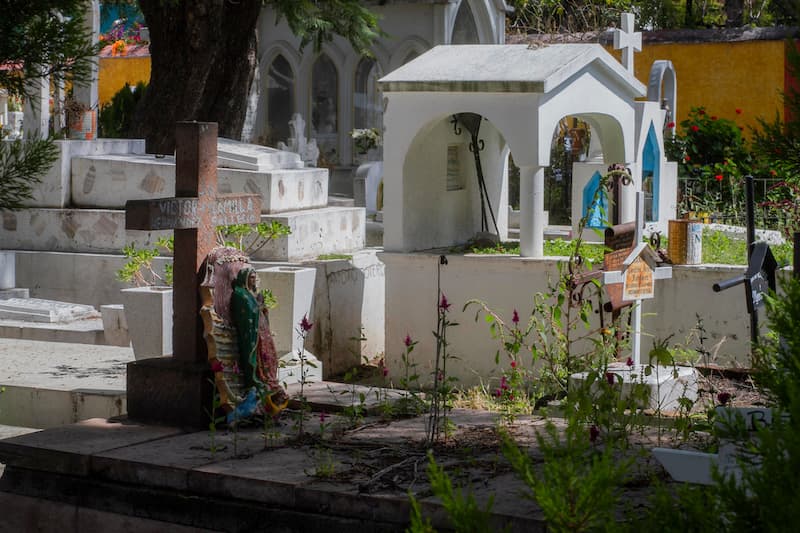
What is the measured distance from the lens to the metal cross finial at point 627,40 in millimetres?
12766

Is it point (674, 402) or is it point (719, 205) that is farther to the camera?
point (719, 205)

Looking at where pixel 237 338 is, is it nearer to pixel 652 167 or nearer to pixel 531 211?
pixel 531 211

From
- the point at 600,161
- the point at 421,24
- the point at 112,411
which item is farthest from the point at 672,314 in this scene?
the point at 421,24

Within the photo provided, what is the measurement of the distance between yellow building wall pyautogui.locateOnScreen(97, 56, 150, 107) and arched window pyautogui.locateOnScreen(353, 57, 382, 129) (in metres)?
6.06

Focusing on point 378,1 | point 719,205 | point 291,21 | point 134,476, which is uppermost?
point 378,1

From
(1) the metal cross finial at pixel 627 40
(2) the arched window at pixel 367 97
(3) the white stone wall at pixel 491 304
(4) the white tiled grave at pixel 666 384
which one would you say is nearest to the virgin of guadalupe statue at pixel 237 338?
(4) the white tiled grave at pixel 666 384

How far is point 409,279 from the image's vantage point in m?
10.4

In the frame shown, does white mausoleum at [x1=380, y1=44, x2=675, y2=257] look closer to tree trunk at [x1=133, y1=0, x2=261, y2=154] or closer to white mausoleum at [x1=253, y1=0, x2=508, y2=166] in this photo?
tree trunk at [x1=133, y1=0, x2=261, y2=154]

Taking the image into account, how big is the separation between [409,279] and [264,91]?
37.6 ft

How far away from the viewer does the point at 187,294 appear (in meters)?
6.05

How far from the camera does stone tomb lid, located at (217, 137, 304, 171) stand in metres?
10.7

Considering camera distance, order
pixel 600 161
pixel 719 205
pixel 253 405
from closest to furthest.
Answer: pixel 253 405 < pixel 600 161 < pixel 719 205

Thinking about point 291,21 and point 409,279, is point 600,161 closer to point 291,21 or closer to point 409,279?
point 409,279

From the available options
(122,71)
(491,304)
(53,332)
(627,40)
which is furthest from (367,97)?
(53,332)
